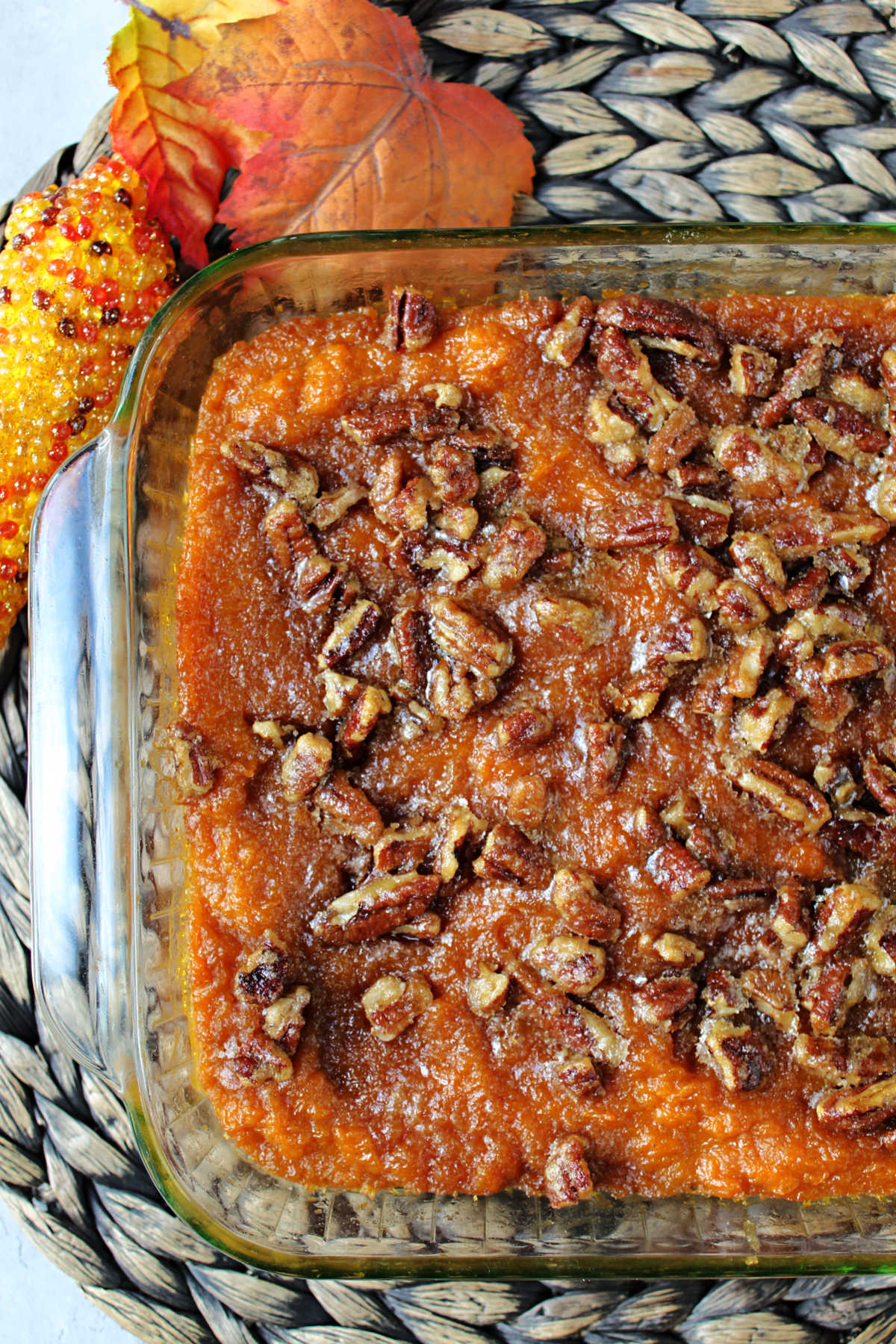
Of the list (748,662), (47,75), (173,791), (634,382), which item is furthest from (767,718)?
(47,75)

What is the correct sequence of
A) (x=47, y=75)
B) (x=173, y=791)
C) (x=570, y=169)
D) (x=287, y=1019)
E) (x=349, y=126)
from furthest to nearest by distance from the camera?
(x=47, y=75)
(x=570, y=169)
(x=349, y=126)
(x=173, y=791)
(x=287, y=1019)

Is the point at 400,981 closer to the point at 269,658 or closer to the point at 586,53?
the point at 269,658

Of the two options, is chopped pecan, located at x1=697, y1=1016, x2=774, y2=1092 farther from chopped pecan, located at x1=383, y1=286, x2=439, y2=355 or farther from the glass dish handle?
chopped pecan, located at x1=383, y1=286, x2=439, y2=355

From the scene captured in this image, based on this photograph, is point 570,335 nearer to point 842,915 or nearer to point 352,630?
point 352,630

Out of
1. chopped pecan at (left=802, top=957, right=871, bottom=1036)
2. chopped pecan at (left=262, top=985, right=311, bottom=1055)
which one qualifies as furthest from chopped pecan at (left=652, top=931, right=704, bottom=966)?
chopped pecan at (left=262, top=985, right=311, bottom=1055)

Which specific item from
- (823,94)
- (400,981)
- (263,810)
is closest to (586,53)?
(823,94)

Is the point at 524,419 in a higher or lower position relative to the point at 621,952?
higher
